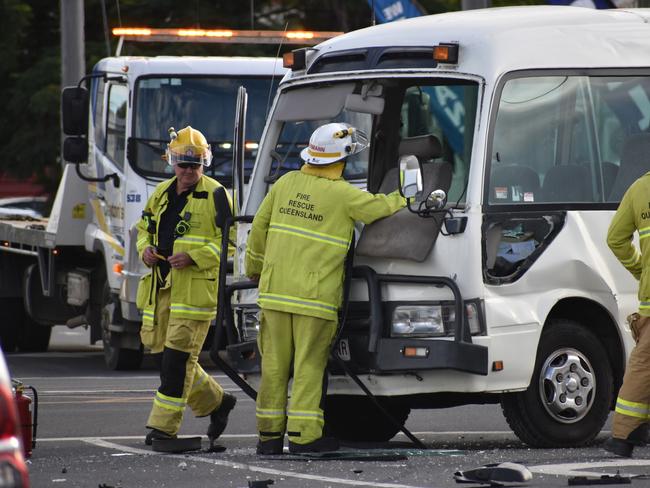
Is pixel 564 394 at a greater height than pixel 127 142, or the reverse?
pixel 127 142

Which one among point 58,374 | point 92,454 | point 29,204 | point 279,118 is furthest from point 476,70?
point 29,204

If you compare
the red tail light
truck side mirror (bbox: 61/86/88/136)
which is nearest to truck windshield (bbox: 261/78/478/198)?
truck side mirror (bbox: 61/86/88/136)

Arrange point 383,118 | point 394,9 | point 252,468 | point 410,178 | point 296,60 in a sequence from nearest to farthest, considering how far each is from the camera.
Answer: point 252,468
point 410,178
point 296,60
point 383,118
point 394,9

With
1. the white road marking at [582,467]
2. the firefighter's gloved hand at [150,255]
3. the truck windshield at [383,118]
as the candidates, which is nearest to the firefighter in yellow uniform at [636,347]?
the white road marking at [582,467]

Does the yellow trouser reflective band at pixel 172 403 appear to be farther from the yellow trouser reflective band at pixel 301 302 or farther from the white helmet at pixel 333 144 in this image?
the white helmet at pixel 333 144

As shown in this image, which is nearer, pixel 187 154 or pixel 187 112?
pixel 187 154

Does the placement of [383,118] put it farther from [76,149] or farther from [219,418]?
[76,149]

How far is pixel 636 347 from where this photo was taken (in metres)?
9.24

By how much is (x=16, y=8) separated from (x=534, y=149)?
66.0ft

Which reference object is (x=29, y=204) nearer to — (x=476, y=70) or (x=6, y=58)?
(x=6, y=58)

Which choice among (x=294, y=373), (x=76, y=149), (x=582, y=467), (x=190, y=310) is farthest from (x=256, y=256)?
(x=76, y=149)

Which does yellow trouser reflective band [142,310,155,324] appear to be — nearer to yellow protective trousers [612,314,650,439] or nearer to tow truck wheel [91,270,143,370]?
yellow protective trousers [612,314,650,439]

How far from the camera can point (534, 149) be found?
9.83 metres

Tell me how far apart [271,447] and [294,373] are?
1.41 ft
